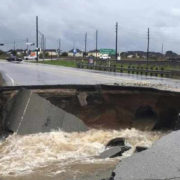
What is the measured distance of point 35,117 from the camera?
1313cm

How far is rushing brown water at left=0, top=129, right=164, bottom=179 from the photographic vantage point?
9.15 m

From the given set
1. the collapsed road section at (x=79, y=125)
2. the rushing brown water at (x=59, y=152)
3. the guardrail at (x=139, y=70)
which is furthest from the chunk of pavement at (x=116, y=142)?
the guardrail at (x=139, y=70)

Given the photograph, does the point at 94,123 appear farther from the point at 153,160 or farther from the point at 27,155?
the point at 153,160

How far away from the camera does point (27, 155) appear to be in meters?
10.9

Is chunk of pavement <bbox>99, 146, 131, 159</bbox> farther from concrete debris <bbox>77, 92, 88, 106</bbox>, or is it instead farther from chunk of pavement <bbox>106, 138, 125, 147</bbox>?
concrete debris <bbox>77, 92, 88, 106</bbox>

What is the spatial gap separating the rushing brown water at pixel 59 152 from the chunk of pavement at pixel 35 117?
288 mm

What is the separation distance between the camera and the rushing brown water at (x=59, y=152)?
9.15m

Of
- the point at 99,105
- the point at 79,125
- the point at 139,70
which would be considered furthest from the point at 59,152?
the point at 139,70

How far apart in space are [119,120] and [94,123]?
0.89 m

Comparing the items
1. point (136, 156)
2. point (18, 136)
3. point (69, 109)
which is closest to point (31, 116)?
point (18, 136)

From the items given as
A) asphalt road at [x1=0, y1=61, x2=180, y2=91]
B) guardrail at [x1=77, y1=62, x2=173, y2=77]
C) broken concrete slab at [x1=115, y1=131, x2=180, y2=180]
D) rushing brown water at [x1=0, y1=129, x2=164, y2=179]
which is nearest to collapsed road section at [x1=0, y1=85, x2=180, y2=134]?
rushing brown water at [x1=0, y1=129, x2=164, y2=179]

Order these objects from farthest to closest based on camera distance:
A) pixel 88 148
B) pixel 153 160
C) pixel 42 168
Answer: pixel 88 148
pixel 42 168
pixel 153 160

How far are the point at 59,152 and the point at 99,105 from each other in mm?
4401

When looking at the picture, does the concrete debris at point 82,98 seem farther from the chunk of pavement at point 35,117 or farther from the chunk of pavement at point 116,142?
the chunk of pavement at point 116,142
